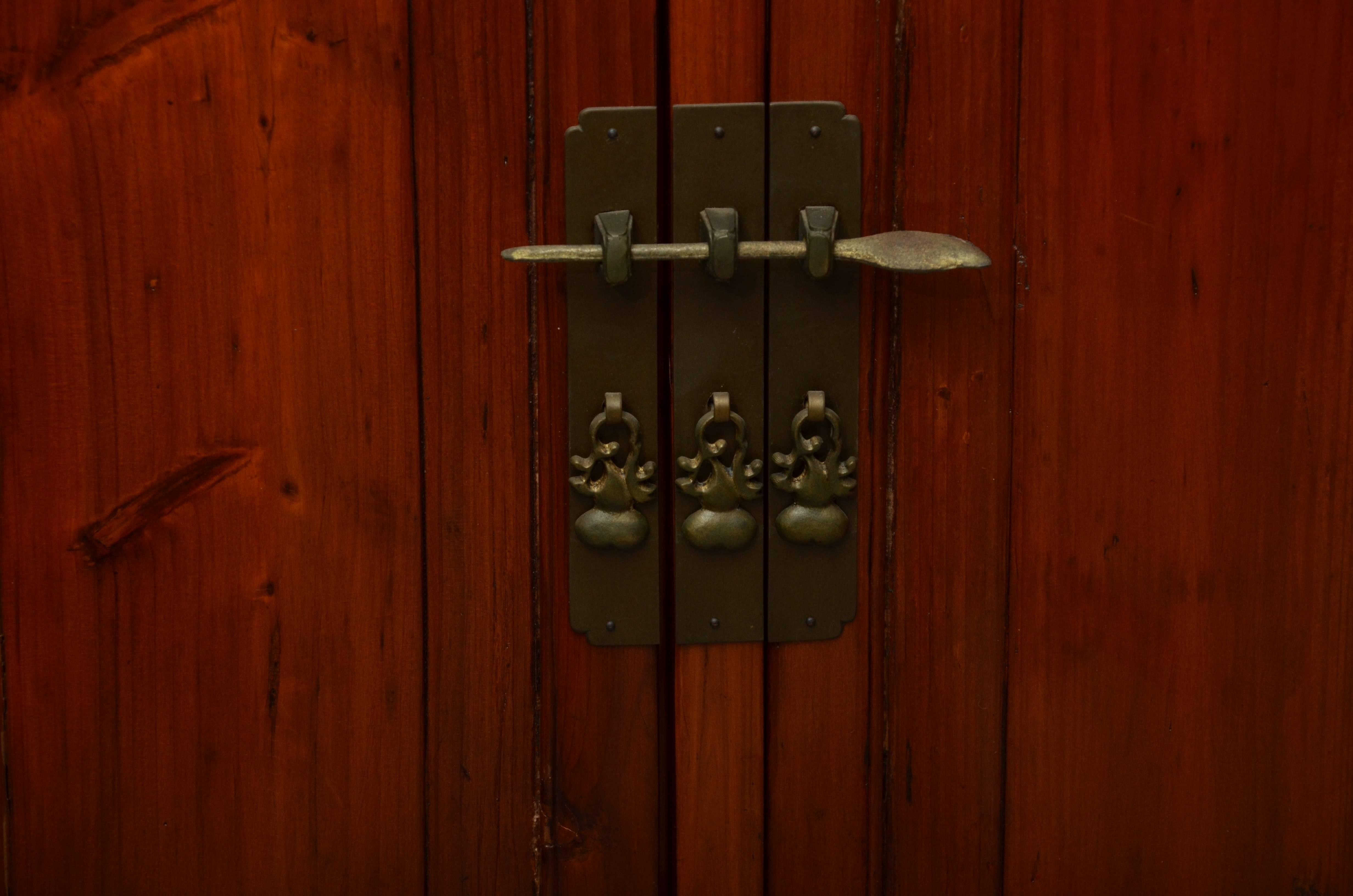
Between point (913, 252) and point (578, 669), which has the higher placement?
point (913, 252)

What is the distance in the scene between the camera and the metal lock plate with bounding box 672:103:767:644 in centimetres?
63

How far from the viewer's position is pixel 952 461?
26.3 inches

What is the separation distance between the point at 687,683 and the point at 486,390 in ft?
0.78

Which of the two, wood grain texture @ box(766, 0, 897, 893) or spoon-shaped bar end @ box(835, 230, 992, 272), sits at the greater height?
spoon-shaped bar end @ box(835, 230, 992, 272)

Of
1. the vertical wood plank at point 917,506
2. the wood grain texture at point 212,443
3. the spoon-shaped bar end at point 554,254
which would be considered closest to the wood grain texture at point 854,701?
the vertical wood plank at point 917,506

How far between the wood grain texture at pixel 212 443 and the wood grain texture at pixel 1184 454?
421 mm

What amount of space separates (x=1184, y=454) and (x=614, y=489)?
1.25ft

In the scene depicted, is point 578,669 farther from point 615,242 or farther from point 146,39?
point 146,39

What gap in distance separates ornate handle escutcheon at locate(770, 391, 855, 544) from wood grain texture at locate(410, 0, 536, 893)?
0.17 meters

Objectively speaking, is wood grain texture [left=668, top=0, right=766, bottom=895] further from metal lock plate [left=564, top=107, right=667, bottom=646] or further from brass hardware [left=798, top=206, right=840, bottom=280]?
brass hardware [left=798, top=206, right=840, bottom=280]

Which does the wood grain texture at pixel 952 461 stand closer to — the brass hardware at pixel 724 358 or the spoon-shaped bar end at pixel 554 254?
the brass hardware at pixel 724 358

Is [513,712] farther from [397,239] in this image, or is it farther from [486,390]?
[397,239]

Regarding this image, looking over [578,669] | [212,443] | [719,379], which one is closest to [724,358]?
[719,379]

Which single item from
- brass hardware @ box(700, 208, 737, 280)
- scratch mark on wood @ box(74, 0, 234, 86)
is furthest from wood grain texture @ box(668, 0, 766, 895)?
scratch mark on wood @ box(74, 0, 234, 86)
